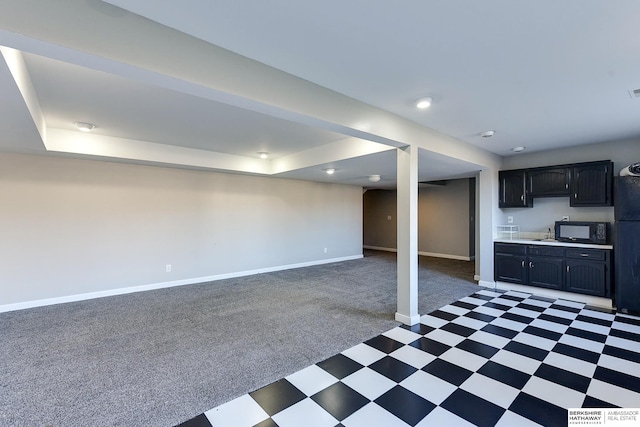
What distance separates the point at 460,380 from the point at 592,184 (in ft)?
12.8

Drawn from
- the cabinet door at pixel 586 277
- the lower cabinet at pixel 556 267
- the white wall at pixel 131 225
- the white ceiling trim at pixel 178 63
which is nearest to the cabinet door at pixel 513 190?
the lower cabinet at pixel 556 267

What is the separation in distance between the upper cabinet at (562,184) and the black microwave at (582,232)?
293 millimetres

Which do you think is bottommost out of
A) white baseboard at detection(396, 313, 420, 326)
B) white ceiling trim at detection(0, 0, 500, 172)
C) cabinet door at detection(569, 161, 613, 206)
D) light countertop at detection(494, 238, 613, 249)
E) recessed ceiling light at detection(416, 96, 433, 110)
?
white baseboard at detection(396, 313, 420, 326)

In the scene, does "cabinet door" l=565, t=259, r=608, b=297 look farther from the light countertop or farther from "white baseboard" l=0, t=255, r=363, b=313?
"white baseboard" l=0, t=255, r=363, b=313

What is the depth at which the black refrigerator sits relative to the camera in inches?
141

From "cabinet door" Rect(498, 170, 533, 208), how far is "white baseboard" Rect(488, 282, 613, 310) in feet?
4.51

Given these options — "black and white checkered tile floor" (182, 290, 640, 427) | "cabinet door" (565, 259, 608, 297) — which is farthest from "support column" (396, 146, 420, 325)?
"cabinet door" (565, 259, 608, 297)

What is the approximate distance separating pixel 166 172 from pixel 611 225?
23.2 feet

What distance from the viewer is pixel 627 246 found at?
3645mm

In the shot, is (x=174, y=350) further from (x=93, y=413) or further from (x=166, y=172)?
(x=166, y=172)

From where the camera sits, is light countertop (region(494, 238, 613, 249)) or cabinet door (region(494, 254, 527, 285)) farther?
cabinet door (region(494, 254, 527, 285))

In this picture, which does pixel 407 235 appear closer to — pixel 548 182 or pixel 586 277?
pixel 586 277

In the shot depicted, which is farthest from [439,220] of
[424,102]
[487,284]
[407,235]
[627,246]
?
[424,102]

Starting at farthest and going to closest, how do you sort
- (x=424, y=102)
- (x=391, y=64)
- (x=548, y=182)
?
(x=548, y=182), (x=424, y=102), (x=391, y=64)
